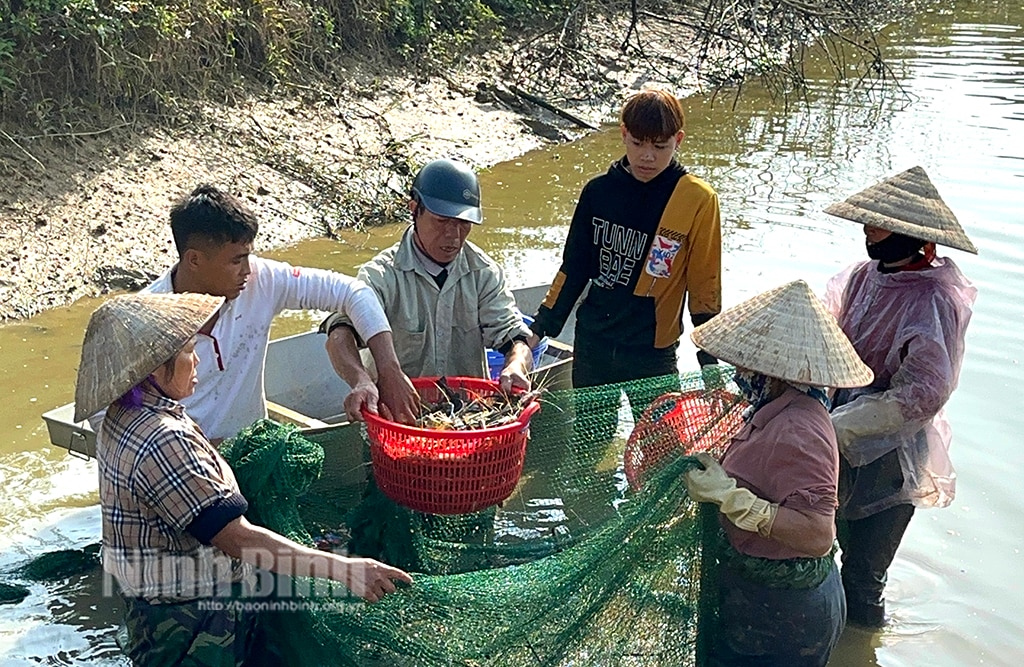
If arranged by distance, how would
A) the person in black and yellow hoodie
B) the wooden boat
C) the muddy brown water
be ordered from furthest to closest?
the wooden boat
the muddy brown water
the person in black and yellow hoodie

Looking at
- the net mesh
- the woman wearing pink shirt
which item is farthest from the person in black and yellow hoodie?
the woman wearing pink shirt

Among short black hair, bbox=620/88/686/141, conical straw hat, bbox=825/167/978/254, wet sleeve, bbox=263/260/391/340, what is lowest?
wet sleeve, bbox=263/260/391/340

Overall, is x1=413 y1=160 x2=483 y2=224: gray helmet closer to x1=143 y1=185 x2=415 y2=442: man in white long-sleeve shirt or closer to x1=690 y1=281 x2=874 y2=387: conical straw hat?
x1=143 y1=185 x2=415 y2=442: man in white long-sleeve shirt

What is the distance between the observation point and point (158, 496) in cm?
254

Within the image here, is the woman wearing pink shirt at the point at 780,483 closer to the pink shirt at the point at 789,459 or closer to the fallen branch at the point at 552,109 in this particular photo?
the pink shirt at the point at 789,459

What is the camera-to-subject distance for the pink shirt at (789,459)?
2.73m

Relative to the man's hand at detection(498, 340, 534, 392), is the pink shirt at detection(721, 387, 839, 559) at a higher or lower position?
higher

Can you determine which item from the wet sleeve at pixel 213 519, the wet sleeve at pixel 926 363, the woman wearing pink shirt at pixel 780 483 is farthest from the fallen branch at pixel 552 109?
the wet sleeve at pixel 213 519

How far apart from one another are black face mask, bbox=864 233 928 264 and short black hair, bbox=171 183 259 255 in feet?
6.77

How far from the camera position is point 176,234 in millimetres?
3346

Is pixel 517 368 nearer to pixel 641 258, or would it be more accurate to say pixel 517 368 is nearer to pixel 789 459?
pixel 641 258

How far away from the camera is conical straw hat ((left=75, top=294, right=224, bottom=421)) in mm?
2516

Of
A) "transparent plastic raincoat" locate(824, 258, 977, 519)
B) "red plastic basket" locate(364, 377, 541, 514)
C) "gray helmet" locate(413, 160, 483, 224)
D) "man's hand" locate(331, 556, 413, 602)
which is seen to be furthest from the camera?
"gray helmet" locate(413, 160, 483, 224)

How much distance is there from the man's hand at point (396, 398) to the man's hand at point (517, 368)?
37 cm
